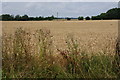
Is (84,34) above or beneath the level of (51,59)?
above

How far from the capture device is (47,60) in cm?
539

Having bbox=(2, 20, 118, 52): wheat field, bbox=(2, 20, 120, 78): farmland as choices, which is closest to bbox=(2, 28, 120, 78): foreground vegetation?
bbox=(2, 20, 120, 78): farmland

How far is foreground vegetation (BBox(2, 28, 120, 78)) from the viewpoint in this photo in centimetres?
497

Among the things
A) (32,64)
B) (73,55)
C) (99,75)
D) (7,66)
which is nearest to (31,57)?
(32,64)

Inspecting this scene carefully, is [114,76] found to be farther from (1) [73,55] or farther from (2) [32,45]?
(2) [32,45]

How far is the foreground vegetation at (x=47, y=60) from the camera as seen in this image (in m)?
4.97

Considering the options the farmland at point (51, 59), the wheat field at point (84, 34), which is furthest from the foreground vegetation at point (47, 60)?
the wheat field at point (84, 34)

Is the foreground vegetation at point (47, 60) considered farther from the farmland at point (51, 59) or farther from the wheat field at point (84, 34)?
the wheat field at point (84, 34)

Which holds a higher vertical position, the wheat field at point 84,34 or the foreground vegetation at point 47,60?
the wheat field at point 84,34

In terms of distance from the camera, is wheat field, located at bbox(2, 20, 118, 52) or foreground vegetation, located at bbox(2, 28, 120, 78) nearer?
foreground vegetation, located at bbox(2, 28, 120, 78)

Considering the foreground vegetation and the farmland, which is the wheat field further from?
the foreground vegetation

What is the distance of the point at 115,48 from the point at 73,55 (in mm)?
952

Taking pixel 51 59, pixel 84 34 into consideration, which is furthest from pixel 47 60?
pixel 84 34

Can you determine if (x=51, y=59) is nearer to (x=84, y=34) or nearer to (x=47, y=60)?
(x=47, y=60)
